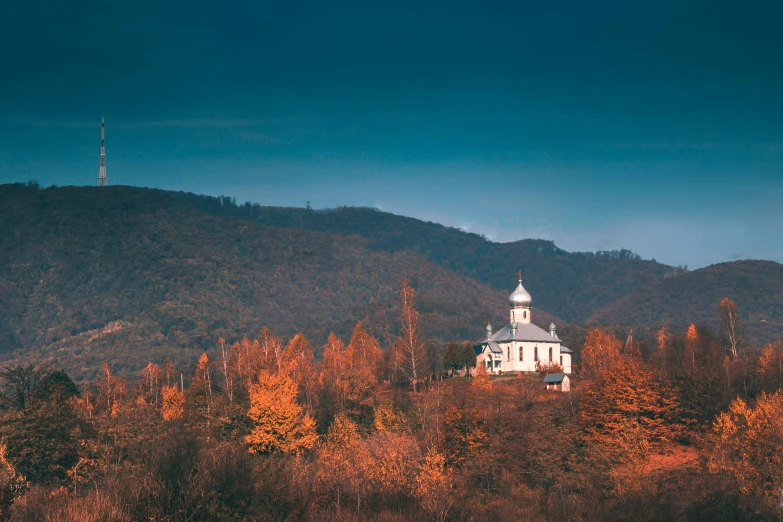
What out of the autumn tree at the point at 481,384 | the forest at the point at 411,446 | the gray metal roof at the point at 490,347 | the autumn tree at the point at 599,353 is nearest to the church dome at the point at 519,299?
the gray metal roof at the point at 490,347

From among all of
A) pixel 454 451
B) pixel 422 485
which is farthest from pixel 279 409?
pixel 422 485

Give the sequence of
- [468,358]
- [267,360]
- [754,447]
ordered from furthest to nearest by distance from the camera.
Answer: [468,358], [267,360], [754,447]

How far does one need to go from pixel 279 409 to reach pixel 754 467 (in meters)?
37.2

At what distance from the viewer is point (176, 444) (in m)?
58.6

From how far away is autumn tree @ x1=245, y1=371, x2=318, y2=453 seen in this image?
8025 centimetres

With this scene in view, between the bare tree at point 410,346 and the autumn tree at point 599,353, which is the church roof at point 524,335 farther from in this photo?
the bare tree at point 410,346

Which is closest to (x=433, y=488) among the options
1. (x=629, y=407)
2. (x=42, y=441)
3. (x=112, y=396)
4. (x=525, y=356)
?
(x=629, y=407)

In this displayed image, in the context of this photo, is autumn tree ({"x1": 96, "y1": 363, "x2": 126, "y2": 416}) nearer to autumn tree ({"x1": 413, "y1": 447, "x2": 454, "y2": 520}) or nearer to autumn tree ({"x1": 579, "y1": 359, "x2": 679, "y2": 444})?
autumn tree ({"x1": 413, "y1": 447, "x2": 454, "y2": 520})

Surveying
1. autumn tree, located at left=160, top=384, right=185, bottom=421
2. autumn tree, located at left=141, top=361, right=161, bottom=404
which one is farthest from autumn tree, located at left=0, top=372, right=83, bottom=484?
autumn tree, located at left=141, top=361, right=161, bottom=404

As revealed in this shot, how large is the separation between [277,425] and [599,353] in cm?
4268

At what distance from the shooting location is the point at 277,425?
3191 inches

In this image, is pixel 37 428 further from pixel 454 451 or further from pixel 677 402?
pixel 677 402

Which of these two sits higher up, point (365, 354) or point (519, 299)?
point (519, 299)

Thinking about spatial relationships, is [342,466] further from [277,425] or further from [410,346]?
[410,346]
